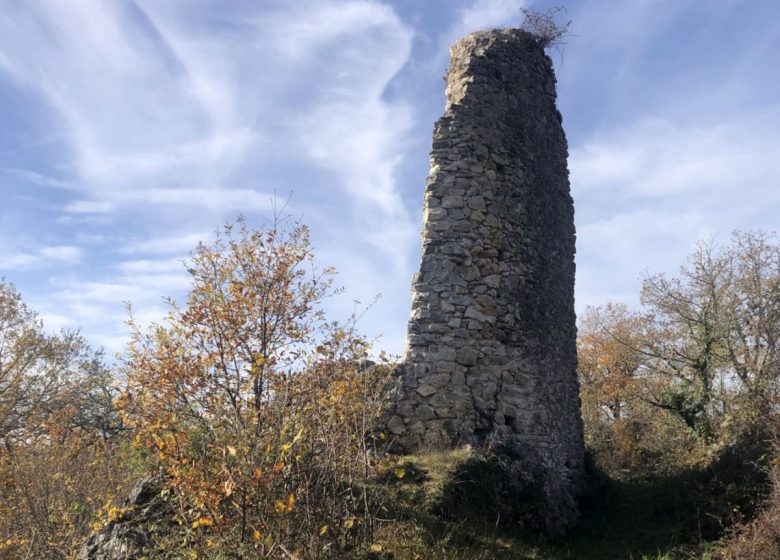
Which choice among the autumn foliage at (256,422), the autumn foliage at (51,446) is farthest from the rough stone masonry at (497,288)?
the autumn foliage at (51,446)

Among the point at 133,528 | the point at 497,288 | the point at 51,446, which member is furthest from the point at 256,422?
the point at 51,446

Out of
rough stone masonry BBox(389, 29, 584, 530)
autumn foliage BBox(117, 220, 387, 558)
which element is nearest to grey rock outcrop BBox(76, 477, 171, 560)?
autumn foliage BBox(117, 220, 387, 558)

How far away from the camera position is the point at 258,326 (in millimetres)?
8023

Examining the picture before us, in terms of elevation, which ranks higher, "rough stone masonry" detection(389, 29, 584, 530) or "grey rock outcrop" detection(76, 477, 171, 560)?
"rough stone masonry" detection(389, 29, 584, 530)

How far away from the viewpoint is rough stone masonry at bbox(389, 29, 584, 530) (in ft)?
27.9

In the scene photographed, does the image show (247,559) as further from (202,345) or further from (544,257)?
(544,257)

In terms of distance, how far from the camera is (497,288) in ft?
30.1

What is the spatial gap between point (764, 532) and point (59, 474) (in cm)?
928

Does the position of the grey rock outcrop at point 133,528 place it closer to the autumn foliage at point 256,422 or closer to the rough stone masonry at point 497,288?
the autumn foliage at point 256,422

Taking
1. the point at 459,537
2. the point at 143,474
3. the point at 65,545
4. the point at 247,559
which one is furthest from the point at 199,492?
the point at 65,545

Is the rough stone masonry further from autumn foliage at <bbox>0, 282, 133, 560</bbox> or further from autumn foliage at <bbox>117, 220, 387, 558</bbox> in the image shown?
autumn foliage at <bbox>0, 282, 133, 560</bbox>

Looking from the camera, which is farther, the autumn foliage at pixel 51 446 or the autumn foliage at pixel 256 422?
the autumn foliage at pixel 51 446

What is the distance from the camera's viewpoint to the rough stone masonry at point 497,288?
8.51 m

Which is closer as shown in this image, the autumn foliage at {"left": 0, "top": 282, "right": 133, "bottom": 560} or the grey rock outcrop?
the grey rock outcrop
